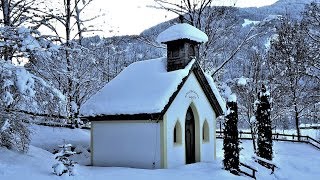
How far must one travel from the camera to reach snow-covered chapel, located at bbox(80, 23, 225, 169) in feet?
51.3

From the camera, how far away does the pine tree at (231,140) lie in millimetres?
15742

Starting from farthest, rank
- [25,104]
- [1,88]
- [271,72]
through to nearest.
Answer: [271,72]
[25,104]
[1,88]

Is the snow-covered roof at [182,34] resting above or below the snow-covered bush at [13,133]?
above

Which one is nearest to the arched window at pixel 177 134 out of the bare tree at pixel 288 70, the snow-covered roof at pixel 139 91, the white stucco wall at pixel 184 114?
the white stucco wall at pixel 184 114

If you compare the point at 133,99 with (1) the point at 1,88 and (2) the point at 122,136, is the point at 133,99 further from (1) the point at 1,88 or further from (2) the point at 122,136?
(1) the point at 1,88

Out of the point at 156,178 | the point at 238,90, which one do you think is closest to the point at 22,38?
the point at 156,178

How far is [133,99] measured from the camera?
16500mm

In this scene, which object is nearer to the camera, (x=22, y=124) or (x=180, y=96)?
(x=22, y=124)

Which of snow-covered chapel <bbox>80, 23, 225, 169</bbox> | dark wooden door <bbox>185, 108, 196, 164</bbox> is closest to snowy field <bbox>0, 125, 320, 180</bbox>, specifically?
dark wooden door <bbox>185, 108, 196, 164</bbox>

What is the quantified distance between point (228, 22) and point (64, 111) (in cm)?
1465

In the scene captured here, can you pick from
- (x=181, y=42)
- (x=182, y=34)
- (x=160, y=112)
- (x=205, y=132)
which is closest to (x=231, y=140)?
(x=205, y=132)

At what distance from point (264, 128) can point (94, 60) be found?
10745mm

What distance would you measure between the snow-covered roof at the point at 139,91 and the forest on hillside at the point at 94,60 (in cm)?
117

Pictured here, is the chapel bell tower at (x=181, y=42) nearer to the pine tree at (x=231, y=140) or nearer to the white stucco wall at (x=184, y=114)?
the white stucco wall at (x=184, y=114)
